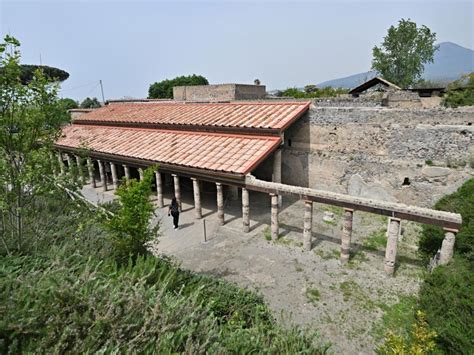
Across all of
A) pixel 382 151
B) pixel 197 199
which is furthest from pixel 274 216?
pixel 382 151

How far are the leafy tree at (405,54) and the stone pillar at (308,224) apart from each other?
33.4 meters

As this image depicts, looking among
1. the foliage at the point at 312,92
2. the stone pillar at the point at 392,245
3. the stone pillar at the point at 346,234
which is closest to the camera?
the stone pillar at the point at 392,245

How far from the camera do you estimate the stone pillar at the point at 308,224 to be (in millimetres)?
11000

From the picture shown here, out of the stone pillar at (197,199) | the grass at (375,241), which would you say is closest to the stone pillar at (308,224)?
the grass at (375,241)

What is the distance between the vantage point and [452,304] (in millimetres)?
6590

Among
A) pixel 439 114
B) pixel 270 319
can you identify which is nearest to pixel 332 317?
Result: pixel 270 319

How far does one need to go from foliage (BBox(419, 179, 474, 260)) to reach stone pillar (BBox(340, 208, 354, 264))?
2.74 meters

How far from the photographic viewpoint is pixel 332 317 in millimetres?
8070

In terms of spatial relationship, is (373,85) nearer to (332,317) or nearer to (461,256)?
(461,256)

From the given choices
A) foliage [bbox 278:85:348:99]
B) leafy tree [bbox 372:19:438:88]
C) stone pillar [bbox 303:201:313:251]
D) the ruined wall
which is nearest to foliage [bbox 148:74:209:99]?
foliage [bbox 278:85:348:99]

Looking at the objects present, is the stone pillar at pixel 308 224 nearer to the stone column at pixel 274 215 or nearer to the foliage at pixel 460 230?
the stone column at pixel 274 215

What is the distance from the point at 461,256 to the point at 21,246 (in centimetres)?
1161

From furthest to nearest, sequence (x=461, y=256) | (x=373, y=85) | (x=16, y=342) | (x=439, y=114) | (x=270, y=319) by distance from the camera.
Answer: (x=373, y=85)
(x=439, y=114)
(x=461, y=256)
(x=270, y=319)
(x=16, y=342)

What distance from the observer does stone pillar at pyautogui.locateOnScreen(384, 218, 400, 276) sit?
31.0 ft
